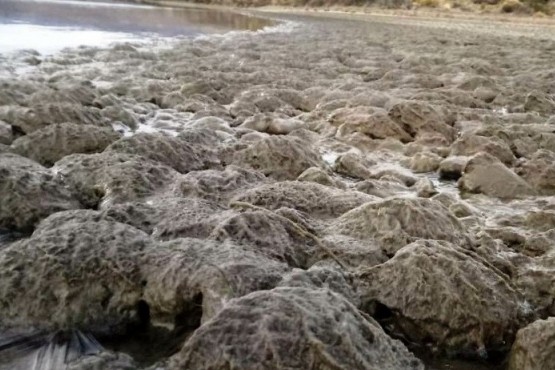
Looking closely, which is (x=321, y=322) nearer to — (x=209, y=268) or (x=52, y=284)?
(x=209, y=268)

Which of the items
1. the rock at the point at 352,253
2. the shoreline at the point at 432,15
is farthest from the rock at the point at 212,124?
the shoreline at the point at 432,15

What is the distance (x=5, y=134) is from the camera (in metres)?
5.86

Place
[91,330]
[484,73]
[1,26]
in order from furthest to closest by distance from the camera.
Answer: [1,26], [484,73], [91,330]

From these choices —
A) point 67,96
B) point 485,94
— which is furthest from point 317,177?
point 485,94

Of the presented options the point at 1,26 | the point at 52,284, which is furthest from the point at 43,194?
the point at 1,26

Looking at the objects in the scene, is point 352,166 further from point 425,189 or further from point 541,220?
point 541,220

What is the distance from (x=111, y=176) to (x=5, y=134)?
1.81m

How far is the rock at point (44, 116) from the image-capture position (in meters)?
6.17

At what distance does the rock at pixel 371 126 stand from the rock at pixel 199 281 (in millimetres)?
4159

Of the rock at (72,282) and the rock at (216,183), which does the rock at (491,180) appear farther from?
the rock at (72,282)

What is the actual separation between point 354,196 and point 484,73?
29.8 ft

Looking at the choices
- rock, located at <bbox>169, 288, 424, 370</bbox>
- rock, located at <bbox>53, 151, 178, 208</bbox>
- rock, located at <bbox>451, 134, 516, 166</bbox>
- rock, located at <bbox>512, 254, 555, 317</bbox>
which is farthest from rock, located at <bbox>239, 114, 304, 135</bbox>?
rock, located at <bbox>169, 288, 424, 370</bbox>

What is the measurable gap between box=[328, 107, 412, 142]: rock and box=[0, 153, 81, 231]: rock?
368 cm

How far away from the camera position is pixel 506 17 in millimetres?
39406
